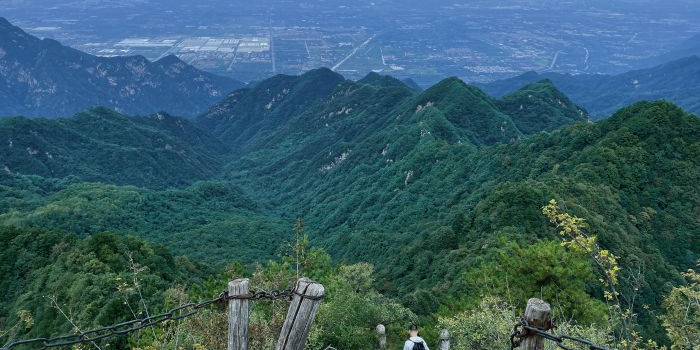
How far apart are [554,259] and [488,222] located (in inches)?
844

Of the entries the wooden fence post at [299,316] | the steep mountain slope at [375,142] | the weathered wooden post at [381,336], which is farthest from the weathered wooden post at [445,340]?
the steep mountain slope at [375,142]

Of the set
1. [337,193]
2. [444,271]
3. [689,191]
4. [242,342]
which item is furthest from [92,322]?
[337,193]

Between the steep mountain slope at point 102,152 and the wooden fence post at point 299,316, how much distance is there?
116 meters

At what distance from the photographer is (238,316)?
707 cm

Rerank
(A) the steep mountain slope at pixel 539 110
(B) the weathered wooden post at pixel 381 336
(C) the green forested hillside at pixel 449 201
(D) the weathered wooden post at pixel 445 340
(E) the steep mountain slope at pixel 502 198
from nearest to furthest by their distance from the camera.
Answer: (D) the weathered wooden post at pixel 445 340
(B) the weathered wooden post at pixel 381 336
(C) the green forested hillside at pixel 449 201
(E) the steep mountain slope at pixel 502 198
(A) the steep mountain slope at pixel 539 110

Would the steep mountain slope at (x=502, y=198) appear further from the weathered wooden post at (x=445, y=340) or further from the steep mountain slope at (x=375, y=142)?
the weathered wooden post at (x=445, y=340)

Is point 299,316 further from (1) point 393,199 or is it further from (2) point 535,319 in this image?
(1) point 393,199

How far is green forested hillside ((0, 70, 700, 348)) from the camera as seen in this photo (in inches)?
1239

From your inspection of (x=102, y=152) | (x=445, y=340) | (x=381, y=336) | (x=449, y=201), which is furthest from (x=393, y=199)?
(x=102, y=152)

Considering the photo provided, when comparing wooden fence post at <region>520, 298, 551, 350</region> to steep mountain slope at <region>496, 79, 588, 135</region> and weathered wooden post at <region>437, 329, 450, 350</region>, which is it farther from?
steep mountain slope at <region>496, 79, 588, 135</region>

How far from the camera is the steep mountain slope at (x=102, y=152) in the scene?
11400cm

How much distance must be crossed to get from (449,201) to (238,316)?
63798 mm

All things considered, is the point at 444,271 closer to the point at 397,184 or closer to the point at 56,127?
the point at 397,184

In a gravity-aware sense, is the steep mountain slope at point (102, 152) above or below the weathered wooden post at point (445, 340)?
below
